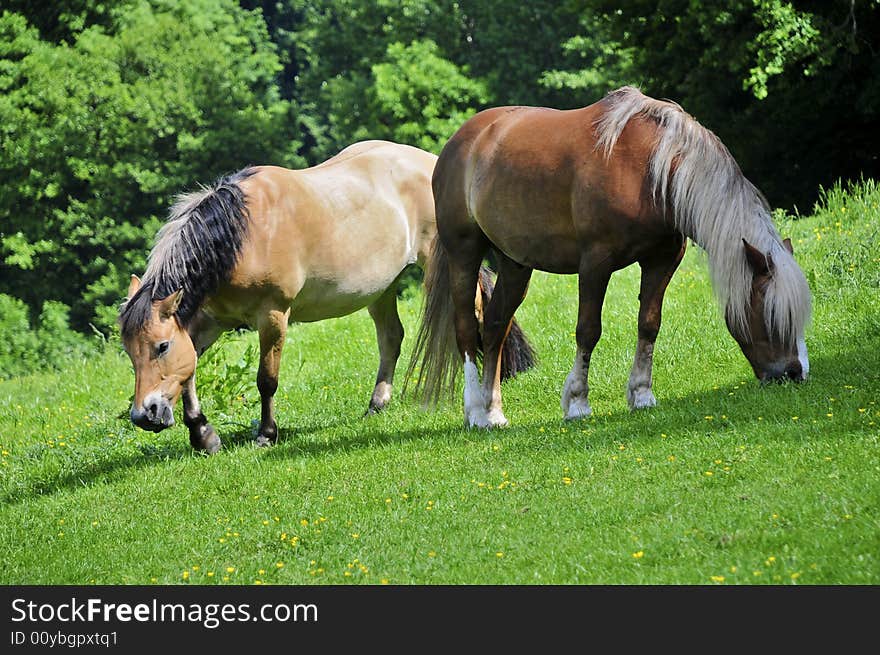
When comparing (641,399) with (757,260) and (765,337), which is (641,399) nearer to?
(765,337)

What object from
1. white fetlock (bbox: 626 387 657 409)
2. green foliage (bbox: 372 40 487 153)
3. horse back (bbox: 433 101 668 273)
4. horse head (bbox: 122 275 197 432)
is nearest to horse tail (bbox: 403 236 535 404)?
horse back (bbox: 433 101 668 273)

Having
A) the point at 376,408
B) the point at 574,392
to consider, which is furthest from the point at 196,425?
the point at 574,392

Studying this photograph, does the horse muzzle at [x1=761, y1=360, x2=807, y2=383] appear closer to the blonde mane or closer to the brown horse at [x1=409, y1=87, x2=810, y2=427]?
the brown horse at [x1=409, y1=87, x2=810, y2=427]

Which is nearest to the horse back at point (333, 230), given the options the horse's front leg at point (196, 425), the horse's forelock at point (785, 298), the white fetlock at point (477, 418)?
the horse's front leg at point (196, 425)

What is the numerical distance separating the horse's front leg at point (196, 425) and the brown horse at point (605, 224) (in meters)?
2.06

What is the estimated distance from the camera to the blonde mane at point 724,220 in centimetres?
716

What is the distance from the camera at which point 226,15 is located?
127 ft

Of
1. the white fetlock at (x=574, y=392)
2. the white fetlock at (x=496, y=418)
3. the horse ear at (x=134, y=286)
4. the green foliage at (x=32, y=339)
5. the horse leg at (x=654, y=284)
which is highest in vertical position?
the horse leg at (x=654, y=284)

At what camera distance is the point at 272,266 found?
8617mm

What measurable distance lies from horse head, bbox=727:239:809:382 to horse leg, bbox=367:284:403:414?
374 cm

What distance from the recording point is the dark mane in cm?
819

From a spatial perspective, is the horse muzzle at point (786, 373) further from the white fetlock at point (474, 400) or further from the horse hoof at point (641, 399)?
the white fetlock at point (474, 400)

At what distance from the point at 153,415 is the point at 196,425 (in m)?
0.89
